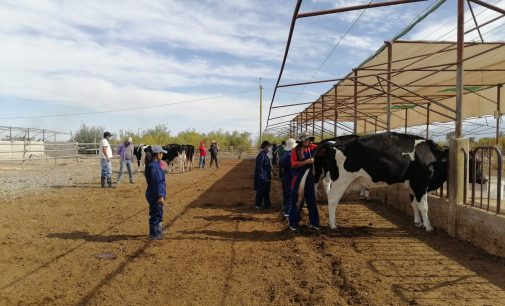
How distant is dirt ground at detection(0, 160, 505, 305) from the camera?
434cm

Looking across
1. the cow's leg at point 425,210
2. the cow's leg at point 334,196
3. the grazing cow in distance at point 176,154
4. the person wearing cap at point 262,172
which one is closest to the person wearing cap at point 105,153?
the person wearing cap at point 262,172

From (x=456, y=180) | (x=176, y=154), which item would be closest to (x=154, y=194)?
(x=456, y=180)

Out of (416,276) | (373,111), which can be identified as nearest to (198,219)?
(416,276)

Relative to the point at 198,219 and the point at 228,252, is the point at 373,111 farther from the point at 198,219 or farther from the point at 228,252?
the point at 228,252

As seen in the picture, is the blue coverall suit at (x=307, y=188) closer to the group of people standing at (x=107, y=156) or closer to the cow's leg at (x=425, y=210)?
the cow's leg at (x=425, y=210)

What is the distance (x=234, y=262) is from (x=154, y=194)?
1.99 metres

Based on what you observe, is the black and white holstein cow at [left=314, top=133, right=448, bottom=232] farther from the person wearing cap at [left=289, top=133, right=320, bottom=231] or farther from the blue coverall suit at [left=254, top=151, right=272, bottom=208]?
the blue coverall suit at [left=254, top=151, right=272, bottom=208]

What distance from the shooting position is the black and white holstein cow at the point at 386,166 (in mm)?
7465

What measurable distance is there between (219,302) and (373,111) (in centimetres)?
1923

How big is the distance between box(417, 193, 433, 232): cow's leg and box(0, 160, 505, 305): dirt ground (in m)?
0.26

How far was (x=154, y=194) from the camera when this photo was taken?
22.2 feet

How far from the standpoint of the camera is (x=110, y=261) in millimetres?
5668

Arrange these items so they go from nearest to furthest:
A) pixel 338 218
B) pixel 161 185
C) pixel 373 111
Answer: pixel 161 185
pixel 338 218
pixel 373 111

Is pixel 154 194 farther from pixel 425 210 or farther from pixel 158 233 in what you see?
pixel 425 210
